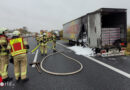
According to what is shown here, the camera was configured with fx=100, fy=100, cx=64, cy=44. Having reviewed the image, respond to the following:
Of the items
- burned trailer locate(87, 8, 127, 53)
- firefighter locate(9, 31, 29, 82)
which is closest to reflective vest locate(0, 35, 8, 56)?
firefighter locate(9, 31, 29, 82)

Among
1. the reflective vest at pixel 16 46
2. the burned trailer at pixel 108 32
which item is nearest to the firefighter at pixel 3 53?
the reflective vest at pixel 16 46

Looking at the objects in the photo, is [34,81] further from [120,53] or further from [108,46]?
[120,53]

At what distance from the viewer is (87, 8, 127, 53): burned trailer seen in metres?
6.81

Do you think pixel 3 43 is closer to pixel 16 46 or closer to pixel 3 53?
pixel 3 53

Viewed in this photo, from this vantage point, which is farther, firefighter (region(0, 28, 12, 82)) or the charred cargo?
the charred cargo

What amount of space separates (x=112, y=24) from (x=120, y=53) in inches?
98.7

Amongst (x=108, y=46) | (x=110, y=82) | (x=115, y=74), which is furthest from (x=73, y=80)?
(x=108, y=46)

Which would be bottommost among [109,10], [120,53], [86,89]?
[86,89]

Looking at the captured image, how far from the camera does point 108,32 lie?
733 cm

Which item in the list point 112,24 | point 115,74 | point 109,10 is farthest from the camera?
point 112,24

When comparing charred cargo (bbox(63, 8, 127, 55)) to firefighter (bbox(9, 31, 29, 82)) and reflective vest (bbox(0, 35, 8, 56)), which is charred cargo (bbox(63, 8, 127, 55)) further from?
reflective vest (bbox(0, 35, 8, 56))

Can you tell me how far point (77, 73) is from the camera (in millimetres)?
4496

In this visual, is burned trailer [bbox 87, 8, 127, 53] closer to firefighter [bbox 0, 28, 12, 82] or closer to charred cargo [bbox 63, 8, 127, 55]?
charred cargo [bbox 63, 8, 127, 55]

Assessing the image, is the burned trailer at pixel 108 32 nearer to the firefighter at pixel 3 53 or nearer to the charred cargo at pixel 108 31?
the charred cargo at pixel 108 31
